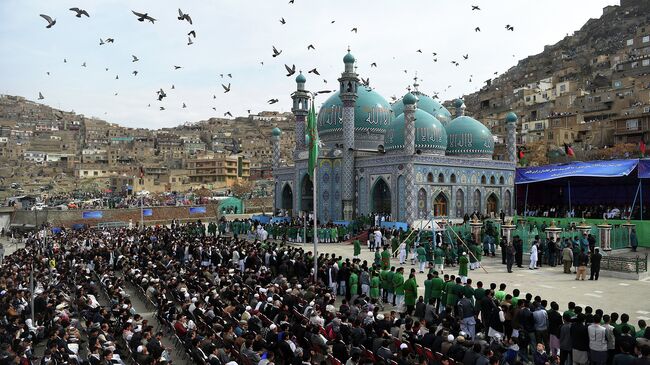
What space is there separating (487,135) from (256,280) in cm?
3006

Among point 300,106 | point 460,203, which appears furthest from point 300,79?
point 460,203

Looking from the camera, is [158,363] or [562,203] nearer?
[158,363]

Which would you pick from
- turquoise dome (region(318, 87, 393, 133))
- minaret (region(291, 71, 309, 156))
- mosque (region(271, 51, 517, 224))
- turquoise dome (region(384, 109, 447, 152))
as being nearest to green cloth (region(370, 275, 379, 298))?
mosque (region(271, 51, 517, 224))

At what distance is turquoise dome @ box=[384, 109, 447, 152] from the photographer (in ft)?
125

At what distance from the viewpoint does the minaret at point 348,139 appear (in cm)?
3819

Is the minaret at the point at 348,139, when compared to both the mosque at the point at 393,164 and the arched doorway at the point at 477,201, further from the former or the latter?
the arched doorway at the point at 477,201

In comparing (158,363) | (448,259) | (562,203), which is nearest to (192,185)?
(562,203)

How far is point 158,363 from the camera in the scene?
9.05 meters

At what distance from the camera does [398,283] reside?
48.8ft

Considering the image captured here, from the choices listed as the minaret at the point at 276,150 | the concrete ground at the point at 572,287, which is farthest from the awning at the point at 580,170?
the minaret at the point at 276,150

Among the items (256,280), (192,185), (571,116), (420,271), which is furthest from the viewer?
(192,185)

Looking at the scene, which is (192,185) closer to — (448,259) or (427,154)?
(427,154)

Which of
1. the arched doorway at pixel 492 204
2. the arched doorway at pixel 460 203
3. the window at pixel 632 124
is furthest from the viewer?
A: the window at pixel 632 124

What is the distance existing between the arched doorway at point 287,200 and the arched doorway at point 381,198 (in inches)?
391
